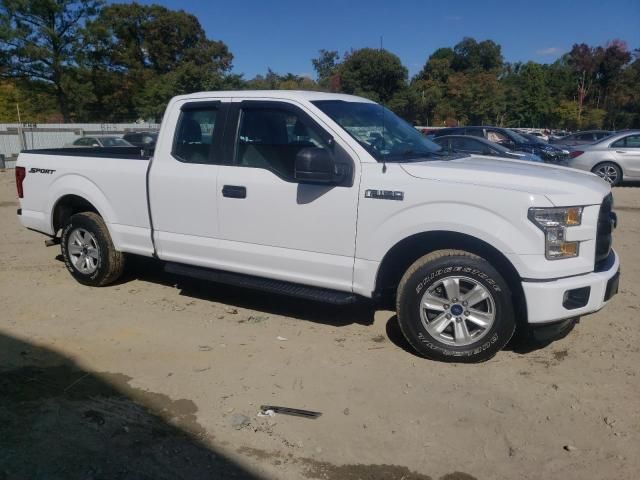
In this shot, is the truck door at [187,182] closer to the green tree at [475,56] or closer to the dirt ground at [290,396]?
the dirt ground at [290,396]

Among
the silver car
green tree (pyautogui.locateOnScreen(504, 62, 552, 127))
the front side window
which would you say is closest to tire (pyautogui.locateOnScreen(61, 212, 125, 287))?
the front side window

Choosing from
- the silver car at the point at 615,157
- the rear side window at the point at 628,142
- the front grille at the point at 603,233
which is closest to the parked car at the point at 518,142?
the silver car at the point at 615,157

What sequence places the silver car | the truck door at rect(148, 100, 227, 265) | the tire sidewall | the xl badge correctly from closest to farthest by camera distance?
the xl badge
the truck door at rect(148, 100, 227, 265)
the tire sidewall
the silver car

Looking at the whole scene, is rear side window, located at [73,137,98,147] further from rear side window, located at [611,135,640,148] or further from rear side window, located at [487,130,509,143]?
rear side window, located at [611,135,640,148]

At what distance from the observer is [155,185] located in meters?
5.16

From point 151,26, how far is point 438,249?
183ft

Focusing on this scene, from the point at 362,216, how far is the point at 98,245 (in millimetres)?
3027

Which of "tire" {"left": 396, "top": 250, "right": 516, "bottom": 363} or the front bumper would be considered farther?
"tire" {"left": 396, "top": 250, "right": 516, "bottom": 363}

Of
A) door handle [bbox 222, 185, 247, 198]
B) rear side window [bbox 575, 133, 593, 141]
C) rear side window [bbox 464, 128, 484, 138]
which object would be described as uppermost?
rear side window [bbox 464, 128, 484, 138]

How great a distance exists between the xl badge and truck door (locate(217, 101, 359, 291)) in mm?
106

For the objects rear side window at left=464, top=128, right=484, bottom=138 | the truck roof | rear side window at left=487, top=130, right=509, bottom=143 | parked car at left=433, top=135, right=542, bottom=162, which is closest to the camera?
the truck roof

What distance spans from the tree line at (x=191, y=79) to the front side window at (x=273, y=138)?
30402 millimetres

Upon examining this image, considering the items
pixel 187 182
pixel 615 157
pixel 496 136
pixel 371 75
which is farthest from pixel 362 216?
pixel 371 75

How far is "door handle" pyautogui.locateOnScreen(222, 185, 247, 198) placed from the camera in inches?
184
